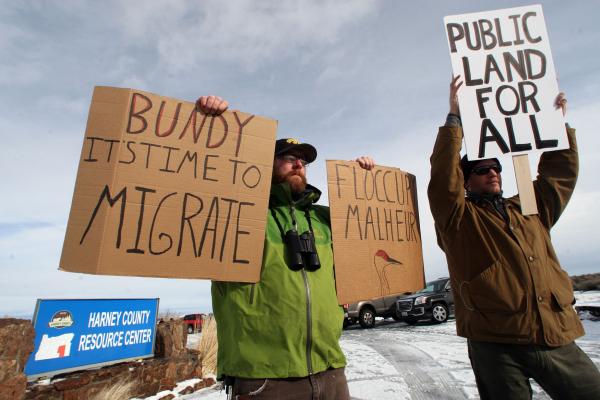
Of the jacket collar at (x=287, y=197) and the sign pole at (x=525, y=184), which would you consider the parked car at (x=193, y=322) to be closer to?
the jacket collar at (x=287, y=197)

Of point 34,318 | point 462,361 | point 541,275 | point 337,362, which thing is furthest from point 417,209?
point 34,318

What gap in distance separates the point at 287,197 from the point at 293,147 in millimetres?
327

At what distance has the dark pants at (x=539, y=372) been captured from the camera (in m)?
1.81

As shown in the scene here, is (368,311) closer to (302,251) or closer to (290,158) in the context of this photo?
(290,158)

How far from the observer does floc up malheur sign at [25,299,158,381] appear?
4223 mm

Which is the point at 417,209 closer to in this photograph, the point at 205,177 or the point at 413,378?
the point at 205,177

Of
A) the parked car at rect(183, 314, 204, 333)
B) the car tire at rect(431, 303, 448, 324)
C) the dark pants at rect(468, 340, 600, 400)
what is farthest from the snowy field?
the parked car at rect(183, 314, 204, 333)

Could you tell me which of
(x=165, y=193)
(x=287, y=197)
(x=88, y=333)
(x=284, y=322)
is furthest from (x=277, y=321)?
(x=88, y=333)

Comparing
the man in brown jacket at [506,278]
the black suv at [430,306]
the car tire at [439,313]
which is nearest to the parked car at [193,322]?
the black suv at [430,306]

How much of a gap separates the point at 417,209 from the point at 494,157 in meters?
0.56

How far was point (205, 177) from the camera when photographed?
191 centimetres

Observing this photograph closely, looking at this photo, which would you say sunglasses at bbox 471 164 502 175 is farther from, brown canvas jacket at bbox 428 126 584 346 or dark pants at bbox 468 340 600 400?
dark pants at bbox 468 340 600 400

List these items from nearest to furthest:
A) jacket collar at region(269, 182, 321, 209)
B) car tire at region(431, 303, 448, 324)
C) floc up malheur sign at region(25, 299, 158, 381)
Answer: jacket collar at region(269, 182, 321, 209) < floc up malheur sign at region(25, 299, 158, 381) < car tire at region(431, 303, 448, 324)

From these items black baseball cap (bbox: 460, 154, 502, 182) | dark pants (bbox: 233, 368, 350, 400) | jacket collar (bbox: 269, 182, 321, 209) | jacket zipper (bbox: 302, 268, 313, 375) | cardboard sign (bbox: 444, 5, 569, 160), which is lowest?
dark pants (bbox: 233, 368, 350, 400)
